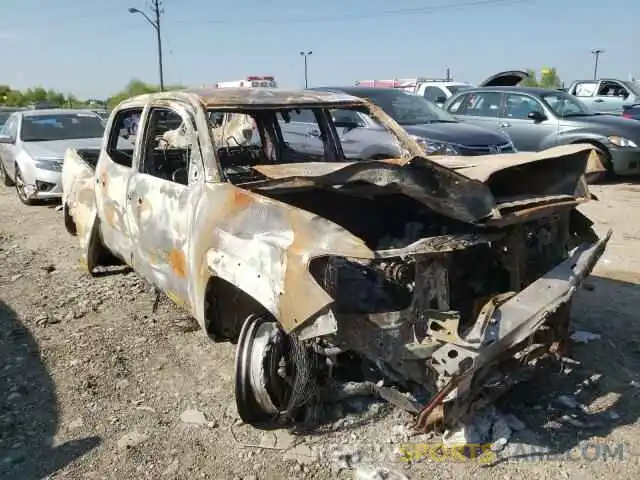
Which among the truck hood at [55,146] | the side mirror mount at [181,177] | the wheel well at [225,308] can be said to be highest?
the side mirror mount at [181,177]

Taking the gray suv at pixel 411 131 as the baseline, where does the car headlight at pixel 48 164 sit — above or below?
below

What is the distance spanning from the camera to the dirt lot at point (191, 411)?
285 cm

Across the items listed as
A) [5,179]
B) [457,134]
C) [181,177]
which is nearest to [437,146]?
[457,134]

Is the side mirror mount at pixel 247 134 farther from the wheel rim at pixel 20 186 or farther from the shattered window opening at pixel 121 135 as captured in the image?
the wheel rim at pixel 20 186

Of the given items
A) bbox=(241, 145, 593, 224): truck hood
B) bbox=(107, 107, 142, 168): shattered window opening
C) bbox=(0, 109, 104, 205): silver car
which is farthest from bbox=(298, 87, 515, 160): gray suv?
bbox=(0, 109, 104, 205): silver car

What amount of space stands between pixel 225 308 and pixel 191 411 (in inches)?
23.6

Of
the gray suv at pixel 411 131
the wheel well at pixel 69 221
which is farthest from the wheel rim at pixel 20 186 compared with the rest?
the gray suv at pixel 411 131

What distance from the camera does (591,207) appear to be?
27.4ft

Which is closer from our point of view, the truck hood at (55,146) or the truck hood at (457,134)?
the truck hood at (457,134)

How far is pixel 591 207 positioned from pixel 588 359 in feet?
16.7

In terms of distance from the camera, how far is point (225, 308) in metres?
3.42

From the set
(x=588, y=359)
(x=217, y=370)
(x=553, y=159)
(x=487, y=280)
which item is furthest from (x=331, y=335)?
(x=588, y=359)

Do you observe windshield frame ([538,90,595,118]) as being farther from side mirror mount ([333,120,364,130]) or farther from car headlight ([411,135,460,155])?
side mirror mount ([333,120,364,130])

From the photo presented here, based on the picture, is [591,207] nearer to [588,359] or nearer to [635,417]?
[588,359]
